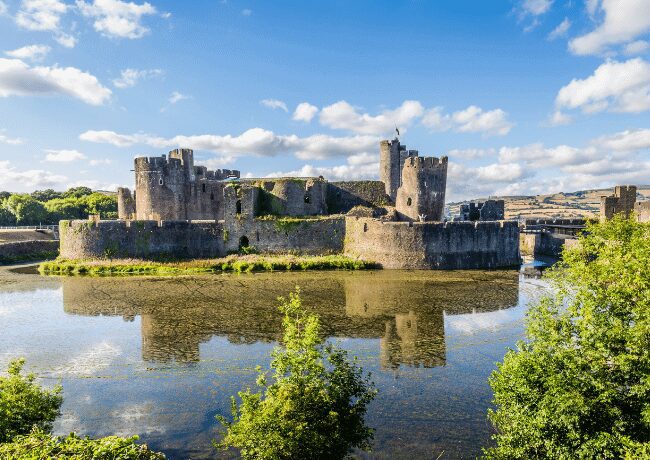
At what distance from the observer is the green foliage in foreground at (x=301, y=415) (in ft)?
23.5

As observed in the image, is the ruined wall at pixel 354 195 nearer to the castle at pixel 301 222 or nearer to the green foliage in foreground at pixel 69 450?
the castle at pixel 301 222

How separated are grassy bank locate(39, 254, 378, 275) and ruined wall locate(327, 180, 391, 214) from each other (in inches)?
383

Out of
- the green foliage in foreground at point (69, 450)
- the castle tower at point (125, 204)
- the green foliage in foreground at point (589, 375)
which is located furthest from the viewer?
the castle tower at point (125, 204)

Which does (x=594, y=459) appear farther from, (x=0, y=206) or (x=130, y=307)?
(x=0, y=206)

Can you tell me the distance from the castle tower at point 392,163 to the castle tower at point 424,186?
6033 millimetres

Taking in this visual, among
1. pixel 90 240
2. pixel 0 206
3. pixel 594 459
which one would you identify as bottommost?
pixel 594 459

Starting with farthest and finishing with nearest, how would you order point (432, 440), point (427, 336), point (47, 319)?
point (47, 319)
point (427, 336)
point (432, 440)

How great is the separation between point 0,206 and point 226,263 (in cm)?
6669


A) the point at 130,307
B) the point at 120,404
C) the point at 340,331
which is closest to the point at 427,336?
the point at 340,331

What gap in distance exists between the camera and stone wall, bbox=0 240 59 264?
4247 centimetres

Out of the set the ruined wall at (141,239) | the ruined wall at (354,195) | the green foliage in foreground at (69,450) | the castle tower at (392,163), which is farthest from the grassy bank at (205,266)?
the green foliage in foreground at (69,450)

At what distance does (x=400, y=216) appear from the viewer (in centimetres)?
3850

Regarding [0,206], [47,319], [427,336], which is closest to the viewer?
[427,336]

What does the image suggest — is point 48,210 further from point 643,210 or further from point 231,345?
point 643,210
